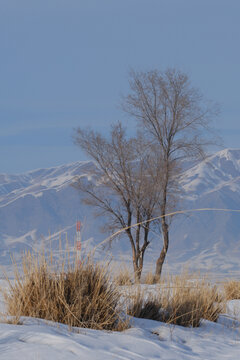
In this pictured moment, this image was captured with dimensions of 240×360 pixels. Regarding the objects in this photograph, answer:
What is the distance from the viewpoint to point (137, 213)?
23.8 meters

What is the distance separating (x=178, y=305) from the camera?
21.7 feet

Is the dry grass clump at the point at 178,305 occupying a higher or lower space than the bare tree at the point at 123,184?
lower

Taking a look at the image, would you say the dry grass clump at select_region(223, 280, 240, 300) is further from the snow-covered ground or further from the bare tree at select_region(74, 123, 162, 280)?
the bare tree at select_region(74, 123, 162, 280)

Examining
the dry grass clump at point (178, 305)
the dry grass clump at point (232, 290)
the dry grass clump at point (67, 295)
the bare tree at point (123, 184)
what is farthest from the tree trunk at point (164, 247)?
the dry grass clump at point (67, 295)

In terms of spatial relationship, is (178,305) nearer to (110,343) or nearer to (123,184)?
(110,343)

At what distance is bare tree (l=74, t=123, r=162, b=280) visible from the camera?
23719 millimetres

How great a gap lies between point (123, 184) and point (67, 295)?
18733 millimetres

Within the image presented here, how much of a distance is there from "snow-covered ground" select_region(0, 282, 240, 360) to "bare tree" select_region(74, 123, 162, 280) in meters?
17.9

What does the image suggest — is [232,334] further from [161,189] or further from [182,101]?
[182,101]

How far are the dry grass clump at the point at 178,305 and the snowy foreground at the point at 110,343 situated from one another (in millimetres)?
420

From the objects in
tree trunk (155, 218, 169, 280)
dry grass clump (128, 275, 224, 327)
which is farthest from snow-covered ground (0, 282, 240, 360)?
tree trunk (155, 218, 169, 280)


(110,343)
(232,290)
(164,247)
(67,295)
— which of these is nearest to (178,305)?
(67,295)

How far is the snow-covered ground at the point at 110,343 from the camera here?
379cm

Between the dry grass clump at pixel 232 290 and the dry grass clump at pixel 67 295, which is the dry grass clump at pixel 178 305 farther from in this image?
the dry grass clump at pixel 232 290
